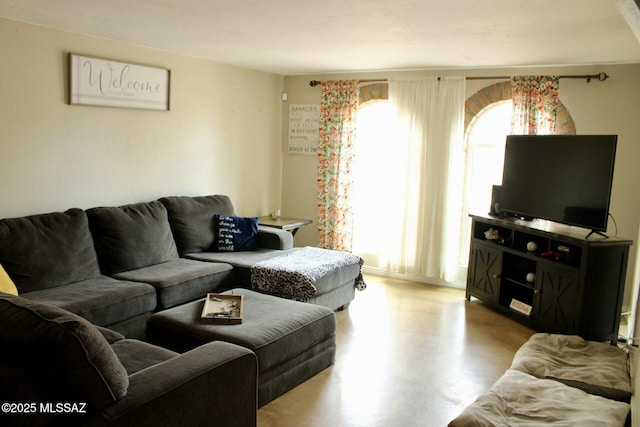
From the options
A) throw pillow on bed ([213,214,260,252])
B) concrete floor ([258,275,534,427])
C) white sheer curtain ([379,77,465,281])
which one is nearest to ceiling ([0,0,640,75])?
white sheer curtain ([379,77,465,281])

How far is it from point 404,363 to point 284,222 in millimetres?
2490

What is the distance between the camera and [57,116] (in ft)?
13.0

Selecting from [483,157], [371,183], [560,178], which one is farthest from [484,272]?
[371,183]

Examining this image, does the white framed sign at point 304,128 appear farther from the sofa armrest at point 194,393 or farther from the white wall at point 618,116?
the sofa armrest at point 194,393

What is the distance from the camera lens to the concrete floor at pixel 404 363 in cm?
291

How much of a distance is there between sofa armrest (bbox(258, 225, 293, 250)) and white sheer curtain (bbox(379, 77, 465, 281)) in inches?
51.2

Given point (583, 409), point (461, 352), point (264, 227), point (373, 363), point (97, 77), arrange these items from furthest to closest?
point (264, 227)
point (97, 77)
point (461, 352)
point (373, 363)
point (583, 409)

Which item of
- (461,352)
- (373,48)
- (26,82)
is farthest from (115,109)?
(461,352)

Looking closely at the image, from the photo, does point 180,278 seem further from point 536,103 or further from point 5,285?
point 536,103

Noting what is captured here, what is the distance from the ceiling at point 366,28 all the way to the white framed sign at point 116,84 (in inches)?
Answer: 8.7

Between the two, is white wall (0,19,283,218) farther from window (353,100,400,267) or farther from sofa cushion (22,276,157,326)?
window (353,100,400,267)

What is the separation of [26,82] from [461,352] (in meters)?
3.62

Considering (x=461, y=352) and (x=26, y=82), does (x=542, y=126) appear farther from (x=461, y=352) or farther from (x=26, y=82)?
(x=26, y=82)

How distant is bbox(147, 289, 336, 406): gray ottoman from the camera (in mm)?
2908
